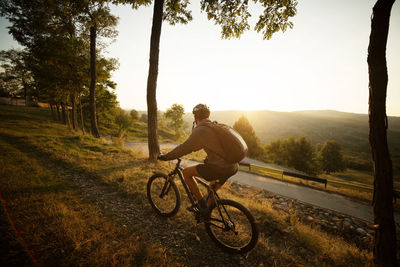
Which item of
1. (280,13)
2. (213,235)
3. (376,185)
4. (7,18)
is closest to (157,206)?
(213,235)

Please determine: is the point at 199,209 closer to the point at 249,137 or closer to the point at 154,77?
the point at 154,77

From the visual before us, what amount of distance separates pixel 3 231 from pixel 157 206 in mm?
2639

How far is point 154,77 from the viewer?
795cm

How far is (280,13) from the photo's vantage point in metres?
5.26

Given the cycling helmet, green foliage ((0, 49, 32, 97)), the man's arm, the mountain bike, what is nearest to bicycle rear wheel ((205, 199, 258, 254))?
the mountain bike

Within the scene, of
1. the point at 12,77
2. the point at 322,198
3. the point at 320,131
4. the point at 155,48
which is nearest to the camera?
the point at 155,48

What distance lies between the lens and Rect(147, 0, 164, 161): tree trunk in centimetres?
754

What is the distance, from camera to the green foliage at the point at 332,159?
43469 millimetres

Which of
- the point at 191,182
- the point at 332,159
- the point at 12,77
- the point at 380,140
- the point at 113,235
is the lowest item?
the point at 332,159

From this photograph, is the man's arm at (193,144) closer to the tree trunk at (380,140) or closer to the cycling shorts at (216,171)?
the cycling shorts at (216,171)

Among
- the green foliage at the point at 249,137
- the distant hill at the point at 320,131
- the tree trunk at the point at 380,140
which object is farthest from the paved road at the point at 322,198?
the distant hill at the point at 320,131

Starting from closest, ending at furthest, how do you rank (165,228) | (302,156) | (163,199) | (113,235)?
(113,235) → (165,228) → (163,199) → (302,156)

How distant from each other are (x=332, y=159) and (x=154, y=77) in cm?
5701

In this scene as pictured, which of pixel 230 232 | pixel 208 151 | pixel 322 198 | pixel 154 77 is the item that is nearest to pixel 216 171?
pixel 208 151
